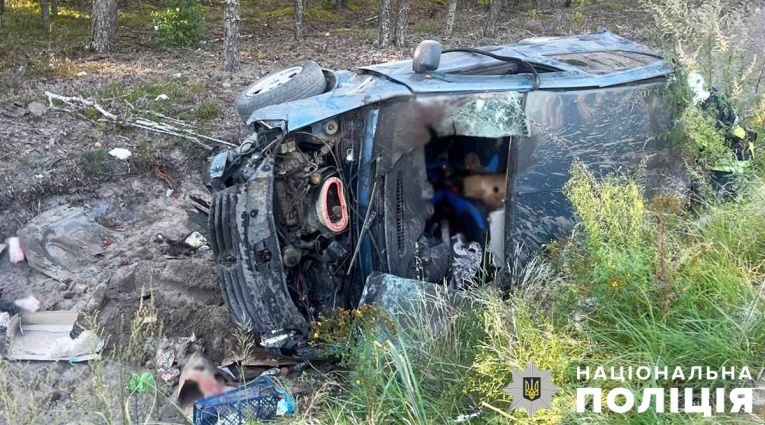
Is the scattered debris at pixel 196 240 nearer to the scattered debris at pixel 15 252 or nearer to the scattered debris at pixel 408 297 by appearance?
the scattered debris at pixel 15 252

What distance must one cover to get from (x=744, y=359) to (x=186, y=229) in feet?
14.9

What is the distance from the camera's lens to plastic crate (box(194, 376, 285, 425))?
11.1 ft

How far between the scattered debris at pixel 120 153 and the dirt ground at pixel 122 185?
7 centimetres

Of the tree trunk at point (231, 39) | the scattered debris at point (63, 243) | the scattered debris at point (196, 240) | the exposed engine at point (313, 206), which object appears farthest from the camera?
the tree trunk at point (231, 39)

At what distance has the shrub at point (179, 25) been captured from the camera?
12195mm

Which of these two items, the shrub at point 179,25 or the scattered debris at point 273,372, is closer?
the scattered debris at point 273,372

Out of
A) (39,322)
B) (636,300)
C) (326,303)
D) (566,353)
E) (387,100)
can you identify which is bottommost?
Answer: (39,322)

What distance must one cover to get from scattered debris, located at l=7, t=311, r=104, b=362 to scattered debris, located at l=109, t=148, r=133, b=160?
219 cm

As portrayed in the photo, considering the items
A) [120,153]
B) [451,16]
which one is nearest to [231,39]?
[120,153]

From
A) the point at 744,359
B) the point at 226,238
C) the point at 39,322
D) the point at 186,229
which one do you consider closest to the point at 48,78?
the point at 186,229

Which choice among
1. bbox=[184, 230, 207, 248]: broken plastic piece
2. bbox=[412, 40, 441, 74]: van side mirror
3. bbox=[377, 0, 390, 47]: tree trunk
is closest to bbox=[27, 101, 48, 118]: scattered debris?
bbox=[184, 230, 207, 248]: broken plastic piece

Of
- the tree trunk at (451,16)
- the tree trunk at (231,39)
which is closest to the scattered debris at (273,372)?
the tree trunk at (231,39)

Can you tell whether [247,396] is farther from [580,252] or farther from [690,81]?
[690,81]

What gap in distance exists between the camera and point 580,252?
3.58 meters
